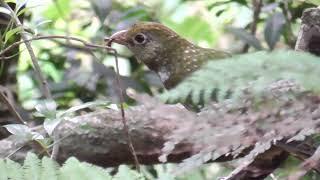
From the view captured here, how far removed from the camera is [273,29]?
248 cm

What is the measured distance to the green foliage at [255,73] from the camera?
0.56 metres

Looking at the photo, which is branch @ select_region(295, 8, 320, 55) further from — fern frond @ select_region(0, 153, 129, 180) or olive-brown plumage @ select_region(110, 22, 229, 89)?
olive-brown plumage @ select_region(110, 22, 229, 89)

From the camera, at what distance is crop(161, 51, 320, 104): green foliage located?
56 centimetres

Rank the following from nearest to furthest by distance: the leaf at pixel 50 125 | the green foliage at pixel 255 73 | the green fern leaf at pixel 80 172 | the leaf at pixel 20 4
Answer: the green foliage at pixel 255 73 → the green fern leaf at pixel 80 172 → the leaf at pixel 50 125 → the leaf at pixel 20 4

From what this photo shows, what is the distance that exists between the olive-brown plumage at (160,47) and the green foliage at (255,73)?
115cm

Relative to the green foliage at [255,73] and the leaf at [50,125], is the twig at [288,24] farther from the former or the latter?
the green foliage at [255,73]

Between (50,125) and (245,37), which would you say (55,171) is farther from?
(245,37)

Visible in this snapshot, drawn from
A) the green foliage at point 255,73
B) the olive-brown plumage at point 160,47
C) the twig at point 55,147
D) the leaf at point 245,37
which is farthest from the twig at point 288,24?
the green foliage at point 255,73

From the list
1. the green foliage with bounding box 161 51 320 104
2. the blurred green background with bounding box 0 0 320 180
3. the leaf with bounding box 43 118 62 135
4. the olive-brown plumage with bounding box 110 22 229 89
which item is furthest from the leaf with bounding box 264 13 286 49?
the green foliage with bounding box 161 51 320 104

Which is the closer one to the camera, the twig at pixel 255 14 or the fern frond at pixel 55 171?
the fern frond at pixel 55 171

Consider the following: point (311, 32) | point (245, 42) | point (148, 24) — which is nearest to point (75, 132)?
point (148, 24)

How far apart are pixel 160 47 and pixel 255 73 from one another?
4.30 ft

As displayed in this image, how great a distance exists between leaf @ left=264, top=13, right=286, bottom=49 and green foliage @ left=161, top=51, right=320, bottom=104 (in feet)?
6.21

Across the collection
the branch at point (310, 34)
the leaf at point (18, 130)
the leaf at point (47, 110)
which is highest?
the branch at point (310, 34)
